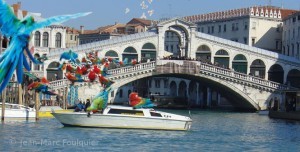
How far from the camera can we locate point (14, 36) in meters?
10.2

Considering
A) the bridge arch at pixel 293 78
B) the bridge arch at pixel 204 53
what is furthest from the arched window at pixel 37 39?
the bridge arch at pixel 293 78

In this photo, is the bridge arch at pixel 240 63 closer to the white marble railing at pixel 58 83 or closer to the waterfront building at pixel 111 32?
the white marble railing at pixel 58 83

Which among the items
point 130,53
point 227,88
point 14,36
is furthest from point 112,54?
point 14,36

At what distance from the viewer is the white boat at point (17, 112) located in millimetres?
29781

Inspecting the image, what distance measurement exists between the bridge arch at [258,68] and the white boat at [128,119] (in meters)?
24.6

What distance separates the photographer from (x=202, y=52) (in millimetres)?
49625

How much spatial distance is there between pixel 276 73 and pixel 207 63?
6.82m

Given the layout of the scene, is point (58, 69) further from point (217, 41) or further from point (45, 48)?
point (217, 41)

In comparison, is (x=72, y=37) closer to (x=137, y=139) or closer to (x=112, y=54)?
(x=112, y=54)

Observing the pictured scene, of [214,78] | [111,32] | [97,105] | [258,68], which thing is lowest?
[97,105]

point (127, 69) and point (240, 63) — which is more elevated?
point (240, 63)

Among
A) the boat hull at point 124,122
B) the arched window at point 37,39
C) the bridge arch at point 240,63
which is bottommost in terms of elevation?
the boat hull at point 124,122

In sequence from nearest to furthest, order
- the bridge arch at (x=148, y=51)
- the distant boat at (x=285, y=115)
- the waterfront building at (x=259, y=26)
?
the distant boat at (x=285, y=115)
the bridge arch at (x=148, y=51)
the waterfront building at (x=259, y=26)

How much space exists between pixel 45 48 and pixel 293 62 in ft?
60.3
